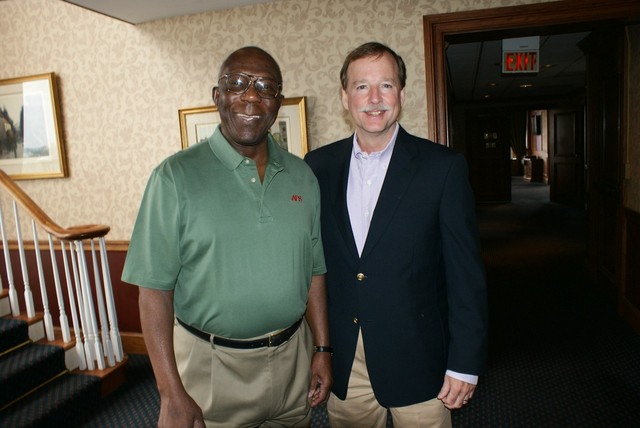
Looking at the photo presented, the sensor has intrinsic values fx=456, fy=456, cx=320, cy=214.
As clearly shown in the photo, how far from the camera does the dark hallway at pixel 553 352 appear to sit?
2.71m

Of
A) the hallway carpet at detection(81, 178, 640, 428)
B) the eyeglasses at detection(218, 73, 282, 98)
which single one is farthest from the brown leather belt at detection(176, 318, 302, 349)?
the hallway carpet at detection(81, 178, 640, 428)

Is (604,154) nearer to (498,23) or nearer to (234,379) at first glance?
(498,23)

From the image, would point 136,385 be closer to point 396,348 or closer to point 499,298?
point 396,348

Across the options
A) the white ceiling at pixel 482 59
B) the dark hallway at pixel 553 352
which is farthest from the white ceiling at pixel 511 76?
the dark hallway at pixel 553 352

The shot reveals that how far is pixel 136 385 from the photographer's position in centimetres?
338

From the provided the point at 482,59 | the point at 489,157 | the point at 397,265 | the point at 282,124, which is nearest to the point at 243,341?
the point at 397,265

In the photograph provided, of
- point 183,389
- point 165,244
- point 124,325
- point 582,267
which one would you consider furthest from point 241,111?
point 582,267

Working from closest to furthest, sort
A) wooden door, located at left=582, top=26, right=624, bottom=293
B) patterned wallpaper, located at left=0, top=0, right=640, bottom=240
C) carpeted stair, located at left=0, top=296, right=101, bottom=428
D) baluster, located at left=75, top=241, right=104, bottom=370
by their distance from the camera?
carpeted stair, located at left=0, top=296, right=101, bottom=428, patterned wallpaper, located at left=0, top=0, right=640, bottom=240, baluster, located at left=75, top=241, right=104, bottom=370, wooden door, located at left=582, top=26, right=624, bottom=293

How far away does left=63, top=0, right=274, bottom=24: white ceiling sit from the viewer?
9.75 ft

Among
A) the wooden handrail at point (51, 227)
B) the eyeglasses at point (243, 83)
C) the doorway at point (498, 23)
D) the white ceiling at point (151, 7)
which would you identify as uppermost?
the white ceiling at point (151, 7)

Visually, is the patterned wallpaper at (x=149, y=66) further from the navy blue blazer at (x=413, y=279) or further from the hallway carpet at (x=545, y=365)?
the navy blue blazer at (x=413, y=279)

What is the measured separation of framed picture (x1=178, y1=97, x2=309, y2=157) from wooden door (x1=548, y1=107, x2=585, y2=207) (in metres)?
9.50

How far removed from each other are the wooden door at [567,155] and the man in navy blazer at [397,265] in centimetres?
1067

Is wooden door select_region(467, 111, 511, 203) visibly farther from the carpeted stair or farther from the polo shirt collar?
the polo shirt collar
